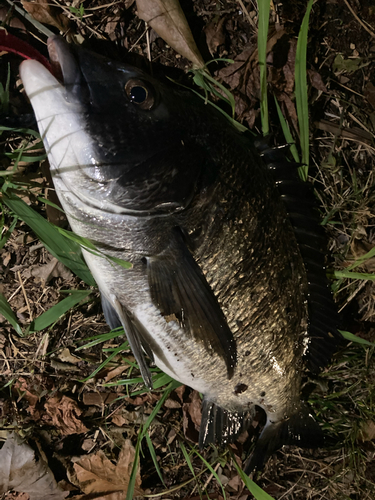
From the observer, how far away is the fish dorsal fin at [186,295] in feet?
5.82

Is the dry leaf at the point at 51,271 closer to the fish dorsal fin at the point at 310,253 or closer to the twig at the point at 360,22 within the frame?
the fish dorsal fin at the point at 310,253

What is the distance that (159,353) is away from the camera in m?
2.12

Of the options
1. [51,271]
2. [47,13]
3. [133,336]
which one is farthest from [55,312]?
[47,13]

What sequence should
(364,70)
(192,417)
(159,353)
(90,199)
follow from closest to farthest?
(90,199) → (159,353) → (364,70) → (192,417)

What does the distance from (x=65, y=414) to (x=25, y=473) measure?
472mm

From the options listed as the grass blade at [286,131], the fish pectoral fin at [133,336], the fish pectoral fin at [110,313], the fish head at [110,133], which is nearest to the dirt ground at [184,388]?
the grass blade at [286,131]

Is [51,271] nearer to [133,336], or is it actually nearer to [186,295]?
[133,336]

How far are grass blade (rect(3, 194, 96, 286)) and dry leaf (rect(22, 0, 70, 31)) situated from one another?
1.07 m

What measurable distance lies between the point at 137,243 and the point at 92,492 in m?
1.96

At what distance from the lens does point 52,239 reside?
2.17m

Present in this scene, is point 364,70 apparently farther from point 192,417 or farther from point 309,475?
point 309,475

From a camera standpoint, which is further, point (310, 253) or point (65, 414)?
point (65, 414)

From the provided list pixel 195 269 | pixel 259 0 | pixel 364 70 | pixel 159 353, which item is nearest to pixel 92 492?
pixel 159 353

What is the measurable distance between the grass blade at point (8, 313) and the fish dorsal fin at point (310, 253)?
1916 mm
